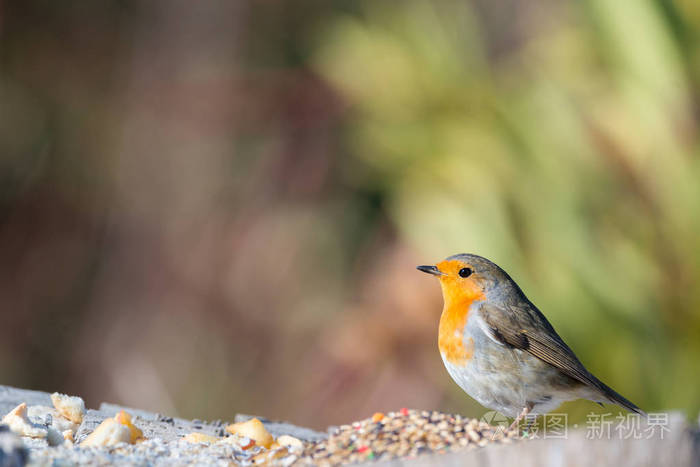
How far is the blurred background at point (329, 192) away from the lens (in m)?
4.46

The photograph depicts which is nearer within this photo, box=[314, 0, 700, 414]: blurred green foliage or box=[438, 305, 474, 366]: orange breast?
box=[438, 305, 474, 366]: orange breast

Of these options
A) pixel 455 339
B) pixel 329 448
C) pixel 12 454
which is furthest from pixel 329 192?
pixel 12 454

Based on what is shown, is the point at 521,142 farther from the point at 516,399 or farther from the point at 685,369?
the point at 516,399

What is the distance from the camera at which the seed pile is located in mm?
1927

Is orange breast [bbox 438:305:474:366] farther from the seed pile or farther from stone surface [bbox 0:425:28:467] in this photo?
stone surface [bbox 0:425:28:467]

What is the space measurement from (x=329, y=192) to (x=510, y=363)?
4358mm

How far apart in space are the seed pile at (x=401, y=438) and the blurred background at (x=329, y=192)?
→ 2.27 metres

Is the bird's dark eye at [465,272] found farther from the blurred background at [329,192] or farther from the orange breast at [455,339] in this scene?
the blurred background at [329,192]

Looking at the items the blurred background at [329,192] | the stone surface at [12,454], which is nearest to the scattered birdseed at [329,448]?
the stone surface at [12,454]

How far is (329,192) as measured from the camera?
6766 mm

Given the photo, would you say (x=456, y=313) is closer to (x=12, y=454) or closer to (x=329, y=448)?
(x=329, y=448)

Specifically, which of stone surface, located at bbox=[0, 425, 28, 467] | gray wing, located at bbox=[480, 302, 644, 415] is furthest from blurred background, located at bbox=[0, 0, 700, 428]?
stone surface, located at bbox=[0, 425, 28, 467]

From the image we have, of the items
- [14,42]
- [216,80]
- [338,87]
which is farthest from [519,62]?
[14,42]

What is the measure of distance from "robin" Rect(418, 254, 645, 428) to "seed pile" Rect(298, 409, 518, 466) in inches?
8.1
